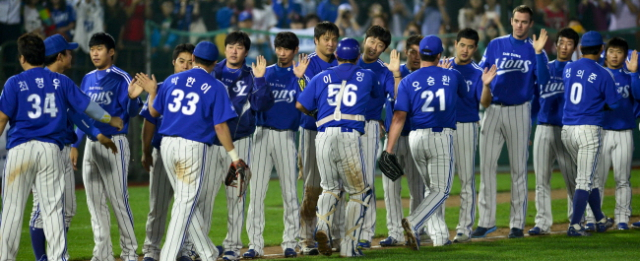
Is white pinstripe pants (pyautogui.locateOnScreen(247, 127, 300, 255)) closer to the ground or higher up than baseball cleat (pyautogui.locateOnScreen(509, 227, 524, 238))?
higher up

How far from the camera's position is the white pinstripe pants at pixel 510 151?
8.57 meters

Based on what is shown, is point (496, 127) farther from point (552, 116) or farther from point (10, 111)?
point (10, 111)

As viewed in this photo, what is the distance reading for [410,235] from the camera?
289 inches

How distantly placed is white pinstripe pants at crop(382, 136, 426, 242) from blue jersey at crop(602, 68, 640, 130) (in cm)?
238

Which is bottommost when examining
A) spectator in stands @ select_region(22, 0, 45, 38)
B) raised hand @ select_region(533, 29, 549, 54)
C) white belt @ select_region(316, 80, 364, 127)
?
white belt @ select_region(316, 80, 364, 127)

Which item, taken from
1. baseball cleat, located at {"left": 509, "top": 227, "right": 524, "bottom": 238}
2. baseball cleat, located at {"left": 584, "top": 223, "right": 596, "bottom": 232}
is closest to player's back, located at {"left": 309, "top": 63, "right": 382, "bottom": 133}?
baseball cleat, located at {"left": 509, "top": 227, "right": 524, "bottom": 238}

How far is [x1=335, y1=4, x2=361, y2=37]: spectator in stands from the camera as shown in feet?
60.0

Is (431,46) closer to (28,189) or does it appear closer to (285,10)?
(28,189)

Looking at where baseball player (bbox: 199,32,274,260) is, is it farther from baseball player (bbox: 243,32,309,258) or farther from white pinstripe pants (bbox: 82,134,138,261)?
white pinstripe pants (bbox: 82,134,138,261)

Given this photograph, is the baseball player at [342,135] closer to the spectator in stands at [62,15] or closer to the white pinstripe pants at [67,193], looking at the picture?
the white pinstripe pants at [67,193]

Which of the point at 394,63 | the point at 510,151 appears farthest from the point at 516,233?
the point at 394,63

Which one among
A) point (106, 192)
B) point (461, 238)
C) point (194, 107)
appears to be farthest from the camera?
point (461, 238)

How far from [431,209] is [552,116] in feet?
7.81

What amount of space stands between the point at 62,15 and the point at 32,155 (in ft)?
34.7
